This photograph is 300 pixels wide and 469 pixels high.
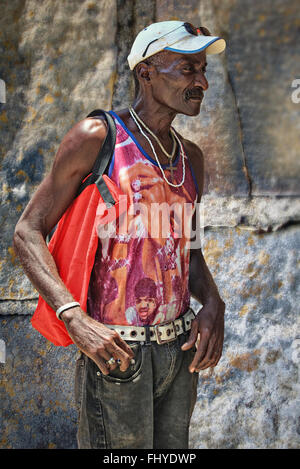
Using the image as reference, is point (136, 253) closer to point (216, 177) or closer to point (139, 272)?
point (139, 272)

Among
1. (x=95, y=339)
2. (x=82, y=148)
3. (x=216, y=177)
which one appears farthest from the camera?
(x=216, y=177)

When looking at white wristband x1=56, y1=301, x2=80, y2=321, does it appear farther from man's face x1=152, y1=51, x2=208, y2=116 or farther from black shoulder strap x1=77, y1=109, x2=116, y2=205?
man's face x1=152, y1=51, x2=208, y2=116

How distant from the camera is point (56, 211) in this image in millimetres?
1449

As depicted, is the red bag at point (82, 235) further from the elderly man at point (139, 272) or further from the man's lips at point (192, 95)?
the man's lips at point (192, 95)

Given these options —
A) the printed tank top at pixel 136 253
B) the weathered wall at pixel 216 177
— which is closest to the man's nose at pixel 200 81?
the printed tank top at pixel 136 253

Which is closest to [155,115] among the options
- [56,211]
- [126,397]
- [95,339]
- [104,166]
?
[104,166]

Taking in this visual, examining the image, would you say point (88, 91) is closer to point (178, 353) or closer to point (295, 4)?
point (295, 4)

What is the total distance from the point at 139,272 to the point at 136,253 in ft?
0.15

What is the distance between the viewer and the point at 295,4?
7.33ft

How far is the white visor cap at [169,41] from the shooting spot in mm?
1505

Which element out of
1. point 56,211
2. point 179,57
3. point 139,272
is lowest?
point 139,272
